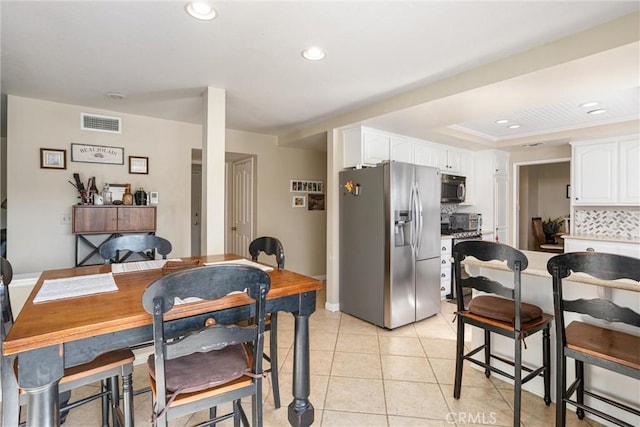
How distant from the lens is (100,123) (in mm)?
3725

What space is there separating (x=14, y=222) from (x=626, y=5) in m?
5.32

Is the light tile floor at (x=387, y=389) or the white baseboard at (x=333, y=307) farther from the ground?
the white baseboard at (x=333, y=307)

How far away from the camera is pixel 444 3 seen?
1723mm

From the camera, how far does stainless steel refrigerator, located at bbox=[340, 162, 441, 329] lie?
3332mm

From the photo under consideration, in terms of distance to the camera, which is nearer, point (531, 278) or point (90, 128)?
point (531, 278)

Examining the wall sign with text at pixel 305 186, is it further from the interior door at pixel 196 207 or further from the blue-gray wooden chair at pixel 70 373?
the blue-gray wooden chair at pixel 70 373

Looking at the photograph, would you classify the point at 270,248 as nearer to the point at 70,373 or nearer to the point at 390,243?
the point at 70,373

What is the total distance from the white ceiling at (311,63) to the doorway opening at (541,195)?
3295 mm

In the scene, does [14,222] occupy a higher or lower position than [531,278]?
higher

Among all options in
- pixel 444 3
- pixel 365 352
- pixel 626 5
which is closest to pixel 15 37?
pixel 444 3

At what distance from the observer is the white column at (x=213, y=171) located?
300 centimetres

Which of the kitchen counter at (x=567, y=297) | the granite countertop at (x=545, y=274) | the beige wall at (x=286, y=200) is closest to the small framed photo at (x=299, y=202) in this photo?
the beige wall at (x=286, y=200)

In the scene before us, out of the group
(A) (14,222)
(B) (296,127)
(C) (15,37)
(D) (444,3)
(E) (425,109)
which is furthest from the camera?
(B) (296,127)

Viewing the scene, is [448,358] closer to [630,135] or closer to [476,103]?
[476,103]
